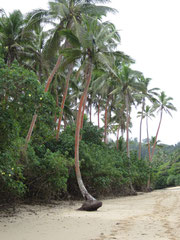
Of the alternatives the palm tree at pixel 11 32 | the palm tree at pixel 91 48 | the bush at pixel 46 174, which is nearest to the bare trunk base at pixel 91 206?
the bush at pixel 46 174

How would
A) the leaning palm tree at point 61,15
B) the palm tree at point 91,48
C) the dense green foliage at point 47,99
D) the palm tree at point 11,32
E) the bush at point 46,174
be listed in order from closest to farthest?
the dense green foliage at point 47,99, the bush at point 46,174, the palm tree at point 91,48, the leaning palm tree at point 61,15, the palm tree at point 11,32

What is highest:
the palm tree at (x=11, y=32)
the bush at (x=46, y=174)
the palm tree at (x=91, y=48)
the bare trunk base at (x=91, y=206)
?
the palm tree at (x=11, y=32)

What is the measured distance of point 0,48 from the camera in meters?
12.8

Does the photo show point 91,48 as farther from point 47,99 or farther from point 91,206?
point 91,206

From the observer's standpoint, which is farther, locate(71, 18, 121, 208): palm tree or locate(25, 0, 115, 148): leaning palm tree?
locate(25, 0, 115, 148): leaning palm tree

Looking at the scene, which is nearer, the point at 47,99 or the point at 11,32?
the point at 47,99

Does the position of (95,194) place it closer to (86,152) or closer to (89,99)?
(86,152)

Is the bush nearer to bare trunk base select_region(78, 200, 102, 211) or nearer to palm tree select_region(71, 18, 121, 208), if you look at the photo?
palm tree select_region(71, 18, 121, 208)

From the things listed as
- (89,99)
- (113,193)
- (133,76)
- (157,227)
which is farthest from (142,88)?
(157,227)

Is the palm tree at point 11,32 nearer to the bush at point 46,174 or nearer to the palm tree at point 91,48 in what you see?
the palm tree at point 91,48

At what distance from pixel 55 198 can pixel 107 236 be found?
843 centimetres

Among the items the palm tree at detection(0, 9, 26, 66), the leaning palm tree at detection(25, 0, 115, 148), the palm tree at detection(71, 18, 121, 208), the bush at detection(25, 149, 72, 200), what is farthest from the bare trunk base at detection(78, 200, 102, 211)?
the palm tree at detection(0, 9, 26, 66)

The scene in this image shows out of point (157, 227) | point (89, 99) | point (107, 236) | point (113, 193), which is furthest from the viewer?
point (89, 99)

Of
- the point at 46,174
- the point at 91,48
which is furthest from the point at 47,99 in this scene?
the point at 91,48
